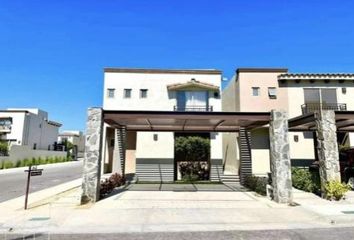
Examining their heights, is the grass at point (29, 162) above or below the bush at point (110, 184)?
above

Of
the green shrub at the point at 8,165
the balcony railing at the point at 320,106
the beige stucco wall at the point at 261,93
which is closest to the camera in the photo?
the beige stucco wall at the point at 261,93

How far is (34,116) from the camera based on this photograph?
4691 cm

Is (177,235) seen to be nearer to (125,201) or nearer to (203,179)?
(125,201)

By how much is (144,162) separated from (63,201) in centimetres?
844

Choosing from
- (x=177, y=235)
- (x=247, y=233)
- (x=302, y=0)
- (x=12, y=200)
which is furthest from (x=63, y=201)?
(x=302, y=0)

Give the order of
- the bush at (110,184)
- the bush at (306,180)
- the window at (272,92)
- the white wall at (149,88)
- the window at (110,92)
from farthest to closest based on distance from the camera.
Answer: the window at (272,92) → the window at (110,92) → the white wall at (149,88) → the bush at (306,180) → the bush at (110,184)

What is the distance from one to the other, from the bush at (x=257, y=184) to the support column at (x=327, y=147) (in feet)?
8.17

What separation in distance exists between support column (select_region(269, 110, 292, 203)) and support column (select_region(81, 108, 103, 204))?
722 centimetres

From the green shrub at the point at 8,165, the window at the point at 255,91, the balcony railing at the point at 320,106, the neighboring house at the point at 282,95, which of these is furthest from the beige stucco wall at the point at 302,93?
the green shrub at the point at 8,165

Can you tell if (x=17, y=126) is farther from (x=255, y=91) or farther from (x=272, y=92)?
(x=272, y=92)

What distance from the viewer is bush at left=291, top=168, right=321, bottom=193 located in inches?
506

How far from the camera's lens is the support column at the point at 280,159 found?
11.0 meters

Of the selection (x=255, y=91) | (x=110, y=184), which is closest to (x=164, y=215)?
(x=110, y=184)

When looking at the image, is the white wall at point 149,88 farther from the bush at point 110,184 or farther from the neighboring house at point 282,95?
the bush at point 110,184
